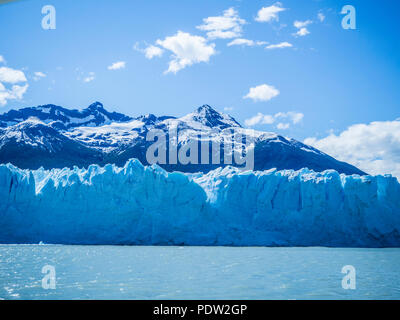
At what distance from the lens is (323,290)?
6348 mm

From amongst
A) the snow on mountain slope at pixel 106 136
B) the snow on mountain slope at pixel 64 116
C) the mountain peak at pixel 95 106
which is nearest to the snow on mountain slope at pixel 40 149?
the snow on mountain slope at pixel 106 136

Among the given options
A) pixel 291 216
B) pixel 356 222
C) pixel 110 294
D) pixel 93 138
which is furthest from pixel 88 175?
pixel 93 138

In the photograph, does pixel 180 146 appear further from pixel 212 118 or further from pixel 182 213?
pixel 182 213

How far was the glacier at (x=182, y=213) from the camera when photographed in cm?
1686

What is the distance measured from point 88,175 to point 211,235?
5554 millimetres

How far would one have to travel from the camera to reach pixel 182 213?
17000 mm

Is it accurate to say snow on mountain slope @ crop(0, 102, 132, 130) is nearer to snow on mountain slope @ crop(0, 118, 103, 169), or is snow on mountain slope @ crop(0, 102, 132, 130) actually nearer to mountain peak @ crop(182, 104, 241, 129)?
snow on mountain slope @ crop(0, 118, 103, 169)

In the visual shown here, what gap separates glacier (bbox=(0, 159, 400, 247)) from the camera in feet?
55.3
